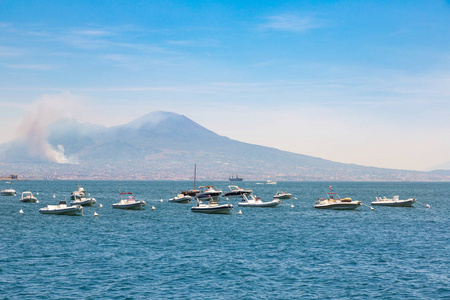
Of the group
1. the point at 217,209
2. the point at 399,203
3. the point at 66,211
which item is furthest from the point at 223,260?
the point at 399,203

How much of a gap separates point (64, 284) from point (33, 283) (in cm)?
Answer: 224

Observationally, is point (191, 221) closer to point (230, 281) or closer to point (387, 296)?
point (230, 281)

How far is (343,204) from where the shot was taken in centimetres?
10200

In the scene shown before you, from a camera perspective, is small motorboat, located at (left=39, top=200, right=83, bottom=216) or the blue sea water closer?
the blue sea water

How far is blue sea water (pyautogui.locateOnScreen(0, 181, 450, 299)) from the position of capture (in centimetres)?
3488

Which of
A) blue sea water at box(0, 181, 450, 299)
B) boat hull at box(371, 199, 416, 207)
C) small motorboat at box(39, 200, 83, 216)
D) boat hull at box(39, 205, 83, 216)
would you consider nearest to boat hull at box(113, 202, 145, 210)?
small motorboat at box(39, 200, 83, 216)

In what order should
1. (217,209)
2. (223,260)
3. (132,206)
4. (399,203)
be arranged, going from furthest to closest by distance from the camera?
1. (399,203)
2. (132,206)
3. (217,209)
4. (223,260)

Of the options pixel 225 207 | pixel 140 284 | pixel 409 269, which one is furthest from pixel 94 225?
pixel 409 269

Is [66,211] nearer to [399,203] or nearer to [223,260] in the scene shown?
[223,260]

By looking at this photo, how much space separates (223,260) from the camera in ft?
149

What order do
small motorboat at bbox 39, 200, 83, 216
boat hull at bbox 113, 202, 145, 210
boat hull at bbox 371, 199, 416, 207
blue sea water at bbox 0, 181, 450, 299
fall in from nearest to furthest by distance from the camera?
blue sea water at bbox 0, 181, 450, 299 < small motorboat at bbox 39, 200, 83, 216 < boat hull at bbox 113, 202, 145, 210 < boat hull at bbox 371, 199, 416, 207

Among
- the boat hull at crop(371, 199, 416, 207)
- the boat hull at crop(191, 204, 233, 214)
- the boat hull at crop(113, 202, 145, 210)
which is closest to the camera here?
the boat hull at crop(191, 204, 233, 214)

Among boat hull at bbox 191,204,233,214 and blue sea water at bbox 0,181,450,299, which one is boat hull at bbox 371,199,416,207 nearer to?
blue sea water at bbox 0,181,450,299

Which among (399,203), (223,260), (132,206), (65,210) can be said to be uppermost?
(399,203)
